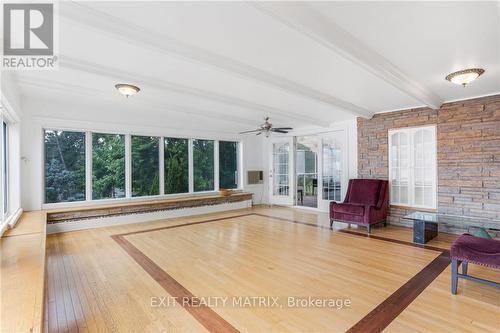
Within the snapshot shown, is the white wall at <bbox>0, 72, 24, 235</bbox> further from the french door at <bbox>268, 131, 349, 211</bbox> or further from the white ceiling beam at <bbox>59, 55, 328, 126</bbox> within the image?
the french door at <bbox>268, 131, 349, 211</bbox>

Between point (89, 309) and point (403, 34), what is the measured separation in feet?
12.7

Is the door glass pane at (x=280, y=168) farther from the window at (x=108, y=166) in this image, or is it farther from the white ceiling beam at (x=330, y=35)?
the white ceiling beam at (x=330, y=35)

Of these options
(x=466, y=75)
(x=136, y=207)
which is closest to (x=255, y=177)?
(x=136, y=207)

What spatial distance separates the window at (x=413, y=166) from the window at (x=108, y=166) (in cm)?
612

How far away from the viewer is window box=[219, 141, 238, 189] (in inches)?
316

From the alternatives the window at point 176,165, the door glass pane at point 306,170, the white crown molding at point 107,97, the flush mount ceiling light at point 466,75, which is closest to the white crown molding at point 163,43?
the flush mount ceiling light at point 466,75

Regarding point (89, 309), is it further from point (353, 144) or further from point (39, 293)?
point (353, 144)

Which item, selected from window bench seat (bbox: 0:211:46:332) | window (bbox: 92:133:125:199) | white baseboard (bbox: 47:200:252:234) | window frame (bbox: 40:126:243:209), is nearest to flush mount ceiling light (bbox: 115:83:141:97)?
window bench seat (bbox: 0:211:46:332)

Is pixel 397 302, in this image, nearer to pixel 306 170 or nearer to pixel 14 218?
pixel 14 218

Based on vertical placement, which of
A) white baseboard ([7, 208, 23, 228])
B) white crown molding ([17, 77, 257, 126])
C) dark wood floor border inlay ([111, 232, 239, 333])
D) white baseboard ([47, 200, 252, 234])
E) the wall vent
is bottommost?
dark wood floor border inlay ([111, 232, 239, 333])

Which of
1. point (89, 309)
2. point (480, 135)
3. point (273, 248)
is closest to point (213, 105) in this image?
point (273, 248)

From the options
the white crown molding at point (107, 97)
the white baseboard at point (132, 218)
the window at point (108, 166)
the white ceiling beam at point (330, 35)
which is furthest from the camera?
the window at point (108, 166)

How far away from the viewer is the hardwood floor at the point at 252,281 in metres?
2.18

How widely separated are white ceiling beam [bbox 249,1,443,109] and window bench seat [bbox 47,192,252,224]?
5.10 meters
